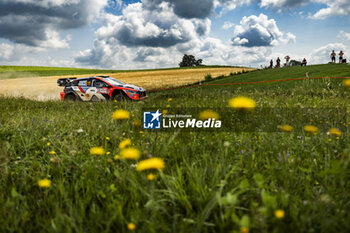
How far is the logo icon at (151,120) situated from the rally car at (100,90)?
926cm

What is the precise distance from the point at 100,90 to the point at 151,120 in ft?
34.4

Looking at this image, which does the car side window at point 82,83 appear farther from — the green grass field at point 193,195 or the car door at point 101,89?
the green grass field at point 193,195

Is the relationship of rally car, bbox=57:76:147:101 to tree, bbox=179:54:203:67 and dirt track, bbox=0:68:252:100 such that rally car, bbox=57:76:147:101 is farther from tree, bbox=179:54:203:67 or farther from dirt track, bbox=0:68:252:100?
tree, bbox=179:54:203:67

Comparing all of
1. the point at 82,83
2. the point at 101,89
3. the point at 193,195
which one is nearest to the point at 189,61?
the point at 82,83

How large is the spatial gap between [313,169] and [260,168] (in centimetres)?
49

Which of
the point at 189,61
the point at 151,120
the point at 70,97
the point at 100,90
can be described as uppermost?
the point at 189,61

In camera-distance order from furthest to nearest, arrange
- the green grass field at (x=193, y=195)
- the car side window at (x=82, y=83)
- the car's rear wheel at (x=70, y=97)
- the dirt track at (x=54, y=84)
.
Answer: the dirt track at (x=54, y=84) < the car's rear wheel at (x=70, y=97) < the car side window at (x=82, y=83) < the green grass field at (x=193, y=195)

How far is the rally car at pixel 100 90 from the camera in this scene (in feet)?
41.1

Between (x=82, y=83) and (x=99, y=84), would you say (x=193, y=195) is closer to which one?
(x=99, y=84)

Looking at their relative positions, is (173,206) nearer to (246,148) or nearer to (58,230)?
(58,230)

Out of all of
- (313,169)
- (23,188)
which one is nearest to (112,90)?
(23,188)

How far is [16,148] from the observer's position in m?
3.03

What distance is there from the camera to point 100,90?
12.8 m

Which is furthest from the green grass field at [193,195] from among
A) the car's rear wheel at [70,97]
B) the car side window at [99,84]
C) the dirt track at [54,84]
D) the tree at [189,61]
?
the tree at [189,61]
